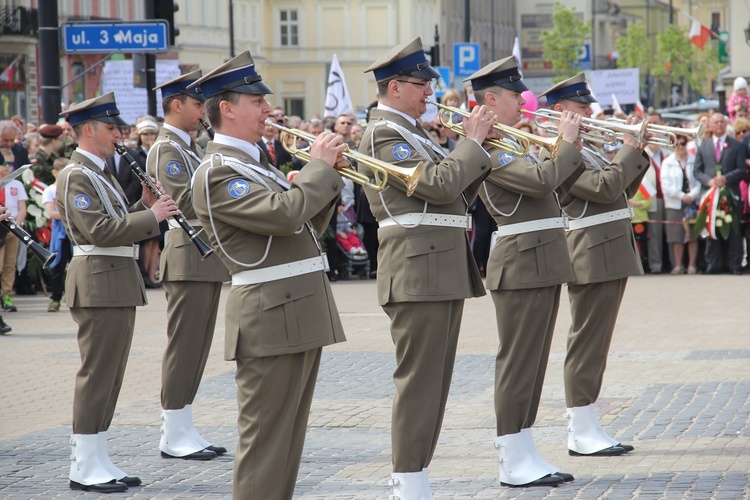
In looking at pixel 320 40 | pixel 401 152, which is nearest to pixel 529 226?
pixel 401 152

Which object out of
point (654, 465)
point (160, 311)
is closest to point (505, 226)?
point (654, 465)

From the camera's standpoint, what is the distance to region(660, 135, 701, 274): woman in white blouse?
724 inches

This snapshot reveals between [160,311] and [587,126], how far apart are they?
28.6 ft

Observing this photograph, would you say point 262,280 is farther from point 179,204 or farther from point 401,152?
point 179,204

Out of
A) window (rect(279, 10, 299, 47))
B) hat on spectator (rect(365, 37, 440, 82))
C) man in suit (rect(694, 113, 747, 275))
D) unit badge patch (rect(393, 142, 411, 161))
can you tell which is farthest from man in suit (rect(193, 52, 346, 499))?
window (rect(279, 10, 299, 47))

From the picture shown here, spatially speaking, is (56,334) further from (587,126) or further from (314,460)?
(587,126)

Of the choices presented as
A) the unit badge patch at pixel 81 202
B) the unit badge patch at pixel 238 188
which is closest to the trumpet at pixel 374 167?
the unit badge patch at pixel 238 188

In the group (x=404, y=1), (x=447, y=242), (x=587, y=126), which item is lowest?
(x=447, y=242)

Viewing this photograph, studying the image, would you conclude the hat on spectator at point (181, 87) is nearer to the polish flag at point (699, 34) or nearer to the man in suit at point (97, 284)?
the man in suit at point (97, 284)

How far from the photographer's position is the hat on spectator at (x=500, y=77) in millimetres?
7164

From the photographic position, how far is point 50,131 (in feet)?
53.3

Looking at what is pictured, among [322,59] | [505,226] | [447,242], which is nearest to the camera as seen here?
[447,242]

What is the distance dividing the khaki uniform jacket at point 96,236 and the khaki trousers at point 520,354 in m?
2.02

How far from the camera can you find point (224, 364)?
457 inches
